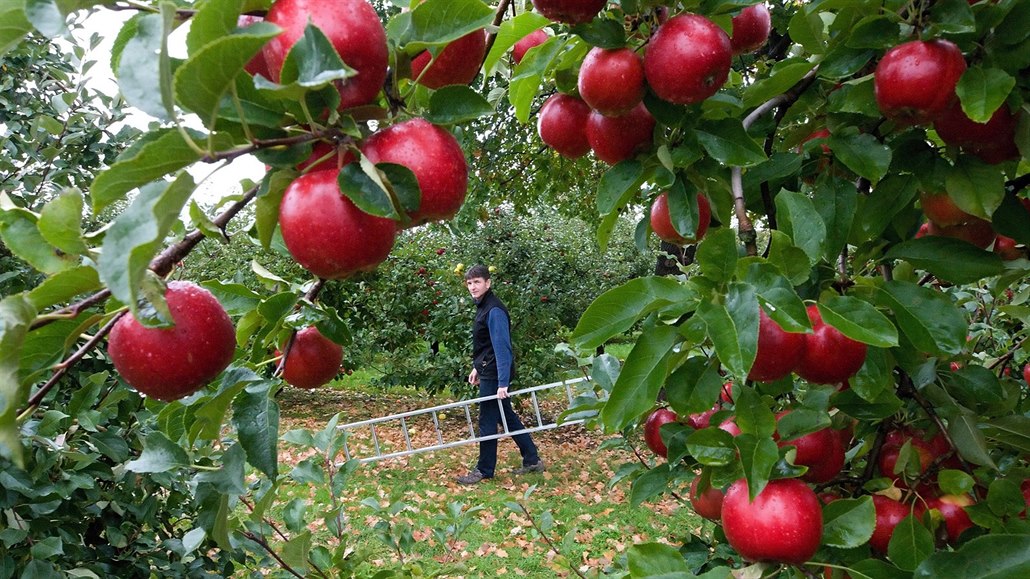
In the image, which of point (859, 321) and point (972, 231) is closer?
point (859, 321)

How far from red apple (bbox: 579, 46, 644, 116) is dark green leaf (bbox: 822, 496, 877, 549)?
0.74 meters

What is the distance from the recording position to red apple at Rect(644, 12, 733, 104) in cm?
104

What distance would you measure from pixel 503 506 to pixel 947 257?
4.53m

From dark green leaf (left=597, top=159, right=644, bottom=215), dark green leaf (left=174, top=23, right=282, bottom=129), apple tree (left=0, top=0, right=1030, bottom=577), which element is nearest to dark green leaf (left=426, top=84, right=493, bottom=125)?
apple tree (left=0, top=0, right=1030, bottom=577)

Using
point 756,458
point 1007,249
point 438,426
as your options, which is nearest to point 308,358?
point 756,458

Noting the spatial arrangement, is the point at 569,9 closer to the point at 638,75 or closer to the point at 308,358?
the point at 638,75

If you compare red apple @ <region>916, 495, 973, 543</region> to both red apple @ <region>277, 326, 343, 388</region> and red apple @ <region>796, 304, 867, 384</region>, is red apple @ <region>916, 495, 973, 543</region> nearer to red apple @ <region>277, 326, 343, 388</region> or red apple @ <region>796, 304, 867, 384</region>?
red apple @ <region>796, 304, 867, 384</region>

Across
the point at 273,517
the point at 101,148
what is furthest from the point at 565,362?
the point at 101,148

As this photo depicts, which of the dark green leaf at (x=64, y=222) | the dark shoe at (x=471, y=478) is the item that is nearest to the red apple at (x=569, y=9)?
the dark green leaf at (x=64, y=222)

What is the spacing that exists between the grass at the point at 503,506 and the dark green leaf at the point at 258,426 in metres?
2.56

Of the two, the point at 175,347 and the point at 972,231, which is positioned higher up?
the point at 175,347

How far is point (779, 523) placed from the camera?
102 centimetres

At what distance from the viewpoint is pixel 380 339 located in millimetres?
8539

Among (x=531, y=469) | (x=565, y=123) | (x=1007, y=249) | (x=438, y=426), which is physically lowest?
(x=438, y=426)
